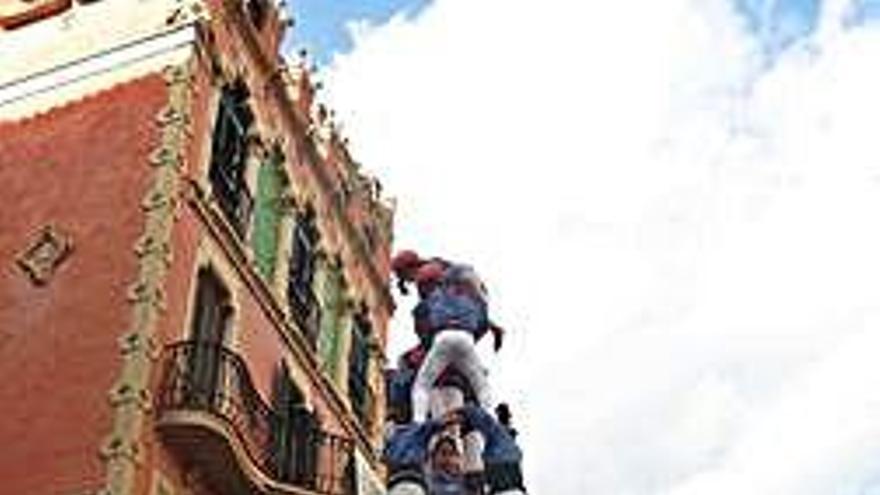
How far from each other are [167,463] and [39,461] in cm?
160

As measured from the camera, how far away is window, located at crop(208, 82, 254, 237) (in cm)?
2955

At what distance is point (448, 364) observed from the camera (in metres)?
20.0

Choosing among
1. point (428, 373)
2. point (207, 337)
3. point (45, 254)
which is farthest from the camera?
point (207, 337)

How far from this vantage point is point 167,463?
25.6 meters

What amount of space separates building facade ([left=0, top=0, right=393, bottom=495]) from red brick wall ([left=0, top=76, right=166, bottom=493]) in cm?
3

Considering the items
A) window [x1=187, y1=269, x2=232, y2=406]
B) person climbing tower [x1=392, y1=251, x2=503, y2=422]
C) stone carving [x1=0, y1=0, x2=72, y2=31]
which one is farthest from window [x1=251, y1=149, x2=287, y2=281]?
person climbing tower [x1=392, y1=251, x2=503, y2=422]

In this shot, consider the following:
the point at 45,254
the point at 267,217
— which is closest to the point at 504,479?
the point at 45,254

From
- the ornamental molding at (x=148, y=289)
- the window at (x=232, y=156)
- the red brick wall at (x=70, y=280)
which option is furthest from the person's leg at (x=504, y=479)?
the window at (x=232, y=156)

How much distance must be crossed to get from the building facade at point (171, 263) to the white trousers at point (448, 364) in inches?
230

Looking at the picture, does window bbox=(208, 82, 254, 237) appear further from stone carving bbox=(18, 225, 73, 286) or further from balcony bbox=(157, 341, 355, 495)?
balcony bbox=(157, 341, 355, 495)

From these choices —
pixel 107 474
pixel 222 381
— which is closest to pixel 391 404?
pixel 107 474

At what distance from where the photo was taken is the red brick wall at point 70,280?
82.4 ft

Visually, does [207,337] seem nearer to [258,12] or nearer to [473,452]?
[258,12]

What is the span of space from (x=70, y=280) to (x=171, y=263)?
1.35 m
